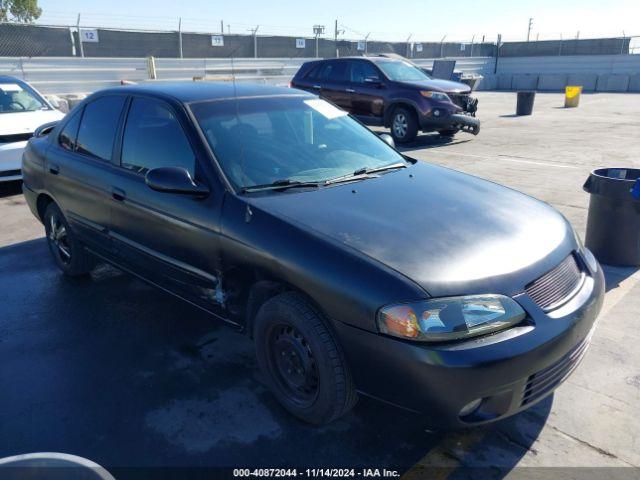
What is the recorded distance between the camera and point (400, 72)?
12.3 metres

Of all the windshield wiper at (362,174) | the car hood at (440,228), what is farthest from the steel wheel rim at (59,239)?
the windshield wiper at (362,174)

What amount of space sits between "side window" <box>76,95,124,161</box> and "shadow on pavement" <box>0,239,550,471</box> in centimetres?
126

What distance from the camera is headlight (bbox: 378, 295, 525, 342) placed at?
232 centimetres

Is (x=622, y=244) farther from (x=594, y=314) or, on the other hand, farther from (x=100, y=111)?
(x=100, y=111)

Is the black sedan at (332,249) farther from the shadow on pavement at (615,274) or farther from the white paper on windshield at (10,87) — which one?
the white paper on windshield at (10,87)

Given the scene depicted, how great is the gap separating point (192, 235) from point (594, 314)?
2.29 meters

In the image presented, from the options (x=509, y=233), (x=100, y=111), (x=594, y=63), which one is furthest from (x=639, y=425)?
(x=594, y=63)

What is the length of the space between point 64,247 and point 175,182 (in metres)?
2.34

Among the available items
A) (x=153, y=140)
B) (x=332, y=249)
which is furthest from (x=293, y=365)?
(x=153, y=140)

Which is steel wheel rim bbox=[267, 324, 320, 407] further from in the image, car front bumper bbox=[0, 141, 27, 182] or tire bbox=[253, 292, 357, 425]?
car front bumper bbox=[0, 141, 27, 182]

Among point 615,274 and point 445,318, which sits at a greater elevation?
point 445,318

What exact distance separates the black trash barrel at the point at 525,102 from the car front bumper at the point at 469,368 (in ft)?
55.6

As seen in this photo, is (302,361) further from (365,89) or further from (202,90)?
(365,89)

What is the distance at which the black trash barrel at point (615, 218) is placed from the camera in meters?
4.78
